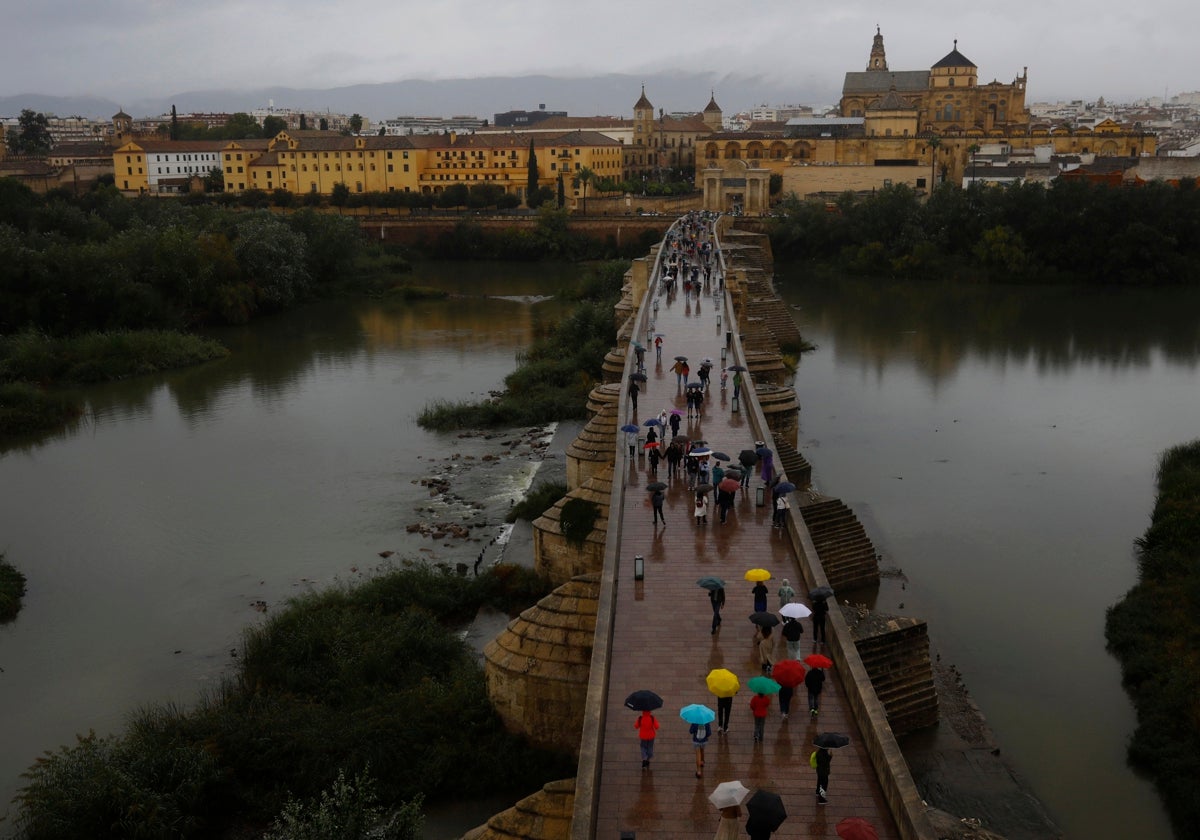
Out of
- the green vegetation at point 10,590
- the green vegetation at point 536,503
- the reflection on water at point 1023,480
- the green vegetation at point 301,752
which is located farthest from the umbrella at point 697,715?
the green vegetation at point 10,590

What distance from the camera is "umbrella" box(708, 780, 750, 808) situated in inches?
274

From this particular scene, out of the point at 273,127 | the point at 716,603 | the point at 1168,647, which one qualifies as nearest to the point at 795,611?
the point at 716,603

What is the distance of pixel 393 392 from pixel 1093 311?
1038 inches

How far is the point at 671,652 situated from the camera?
969 centimetres

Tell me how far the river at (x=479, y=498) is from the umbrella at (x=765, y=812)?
5.45 meters

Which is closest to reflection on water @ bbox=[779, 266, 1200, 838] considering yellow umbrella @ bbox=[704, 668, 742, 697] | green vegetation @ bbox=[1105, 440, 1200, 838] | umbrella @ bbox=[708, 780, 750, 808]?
green vegetation @ bbox=[1105, 440, 1200, 838]

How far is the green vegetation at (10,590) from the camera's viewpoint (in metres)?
15.9

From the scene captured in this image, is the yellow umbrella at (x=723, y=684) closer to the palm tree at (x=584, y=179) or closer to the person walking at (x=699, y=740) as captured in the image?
the person walking at (x=699, y=740)

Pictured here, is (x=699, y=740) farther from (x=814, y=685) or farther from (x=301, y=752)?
(x=301, y=752)

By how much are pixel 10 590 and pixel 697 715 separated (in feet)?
41.6

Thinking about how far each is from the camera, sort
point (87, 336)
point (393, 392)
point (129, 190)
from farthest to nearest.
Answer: point (129, 190) → point (87, 336) → point (393, 392)

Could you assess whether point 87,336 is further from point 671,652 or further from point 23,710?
point 671,652

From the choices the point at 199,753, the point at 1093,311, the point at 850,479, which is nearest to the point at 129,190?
the point at 1093,311

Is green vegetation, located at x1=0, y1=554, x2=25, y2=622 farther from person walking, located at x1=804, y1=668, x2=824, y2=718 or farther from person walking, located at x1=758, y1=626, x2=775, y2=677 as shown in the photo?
person walking, located at x1=804, y1=668, x2=824, y2=718
